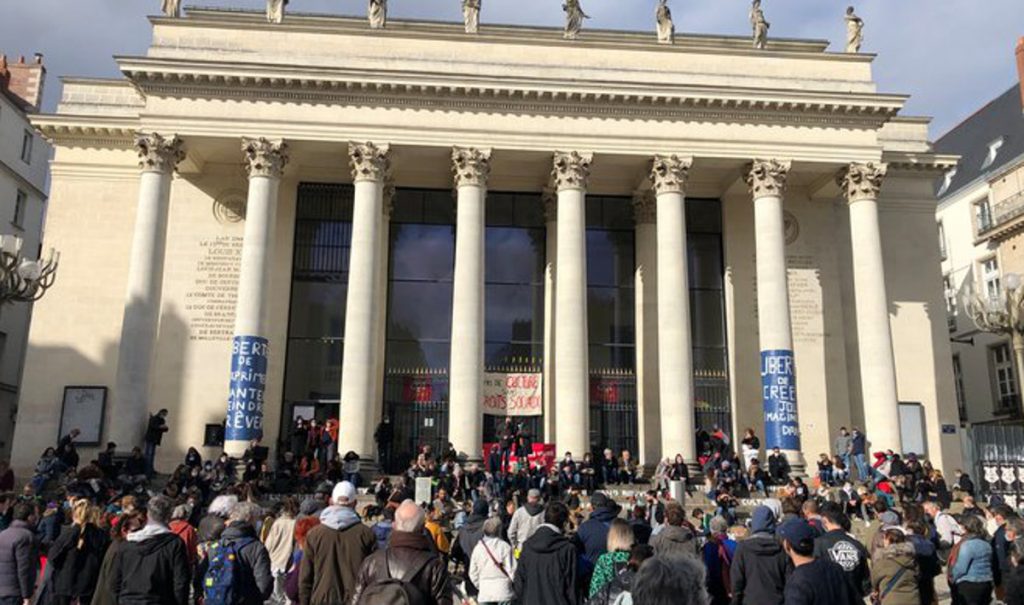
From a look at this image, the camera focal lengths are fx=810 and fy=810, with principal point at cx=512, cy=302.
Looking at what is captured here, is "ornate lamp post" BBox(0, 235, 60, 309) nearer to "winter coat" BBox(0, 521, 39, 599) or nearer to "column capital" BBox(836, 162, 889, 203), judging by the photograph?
"winter coat" BBox(0, 521, 39, 599)

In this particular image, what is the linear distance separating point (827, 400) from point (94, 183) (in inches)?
948

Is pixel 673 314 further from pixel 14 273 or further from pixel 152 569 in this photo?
pixel 152 569

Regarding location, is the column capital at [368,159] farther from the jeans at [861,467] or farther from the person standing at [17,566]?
the person standing at [17,566]

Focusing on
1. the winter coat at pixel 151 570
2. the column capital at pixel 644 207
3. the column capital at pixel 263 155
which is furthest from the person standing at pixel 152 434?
the winter coat at pixel 151 570

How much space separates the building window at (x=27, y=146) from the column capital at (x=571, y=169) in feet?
85.9

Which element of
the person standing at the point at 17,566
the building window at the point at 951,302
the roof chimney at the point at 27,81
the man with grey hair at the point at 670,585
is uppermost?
the roof chimney at the point at 27,81

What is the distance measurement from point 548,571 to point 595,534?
3.75ft

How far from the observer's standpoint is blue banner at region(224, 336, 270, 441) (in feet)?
68.7

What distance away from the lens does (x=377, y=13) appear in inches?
993

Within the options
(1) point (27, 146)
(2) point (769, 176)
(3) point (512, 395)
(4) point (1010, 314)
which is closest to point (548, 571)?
(3) point (512, 395)

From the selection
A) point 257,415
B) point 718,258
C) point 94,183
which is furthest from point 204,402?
point 718,258

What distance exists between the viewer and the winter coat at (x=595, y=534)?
7.19m

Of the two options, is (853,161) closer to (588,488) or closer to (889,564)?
(588,488)

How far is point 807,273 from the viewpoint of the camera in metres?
26.9
